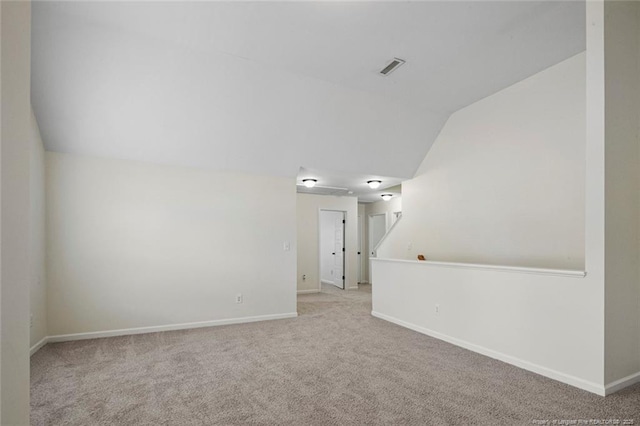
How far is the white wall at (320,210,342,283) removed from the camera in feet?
30.2

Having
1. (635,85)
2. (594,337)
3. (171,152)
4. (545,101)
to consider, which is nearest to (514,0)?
(635,85)

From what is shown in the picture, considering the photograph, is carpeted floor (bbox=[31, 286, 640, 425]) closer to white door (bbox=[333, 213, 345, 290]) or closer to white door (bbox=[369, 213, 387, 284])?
white door (bbox=[333, 213, 345, 290])

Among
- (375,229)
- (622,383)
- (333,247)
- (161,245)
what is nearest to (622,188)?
(622,383)

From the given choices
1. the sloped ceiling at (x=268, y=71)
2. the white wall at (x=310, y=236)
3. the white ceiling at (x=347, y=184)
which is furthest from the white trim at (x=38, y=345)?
the white wall at (x=310, y=236)

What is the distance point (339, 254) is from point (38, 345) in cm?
628

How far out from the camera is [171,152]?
4.49 meters

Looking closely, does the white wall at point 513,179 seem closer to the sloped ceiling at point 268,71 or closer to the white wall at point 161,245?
the sloped ceiling at point 268,71

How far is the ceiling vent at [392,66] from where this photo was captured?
3465 millimetres

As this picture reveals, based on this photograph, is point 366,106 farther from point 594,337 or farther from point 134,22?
point 594,337

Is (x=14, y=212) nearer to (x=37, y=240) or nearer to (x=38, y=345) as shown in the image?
(x=37, y=240)

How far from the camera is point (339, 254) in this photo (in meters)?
8.77

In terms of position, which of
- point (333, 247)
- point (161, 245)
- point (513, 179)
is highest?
point (513, 179)

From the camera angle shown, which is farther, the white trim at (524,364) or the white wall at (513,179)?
the white wall at (513,179)

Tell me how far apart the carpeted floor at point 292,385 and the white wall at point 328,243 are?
5015 millimetres
